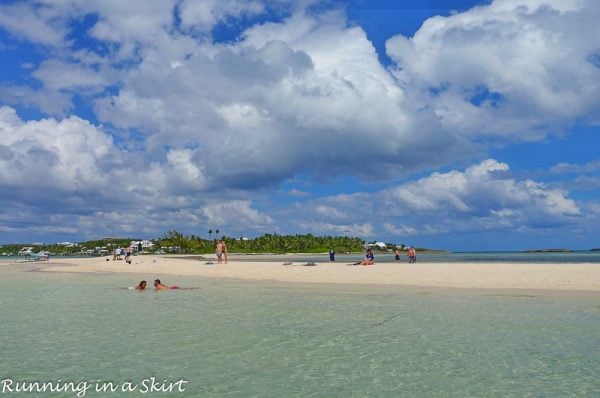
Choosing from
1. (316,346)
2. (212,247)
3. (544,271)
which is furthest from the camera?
(212,247)

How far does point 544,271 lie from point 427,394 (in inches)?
1479

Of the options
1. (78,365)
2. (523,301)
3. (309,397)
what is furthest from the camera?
(523,301)

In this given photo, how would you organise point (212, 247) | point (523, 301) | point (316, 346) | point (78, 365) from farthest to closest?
point (212, 247), point (523, 301), point (316, 346), point (78, 365)

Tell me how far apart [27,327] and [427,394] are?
16.7 metres

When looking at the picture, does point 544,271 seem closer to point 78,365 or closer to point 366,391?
point 366,391

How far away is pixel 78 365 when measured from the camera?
45.4 ft

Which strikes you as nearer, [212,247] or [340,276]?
[340,276]

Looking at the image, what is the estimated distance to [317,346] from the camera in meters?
16.3

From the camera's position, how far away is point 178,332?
18.8 metres

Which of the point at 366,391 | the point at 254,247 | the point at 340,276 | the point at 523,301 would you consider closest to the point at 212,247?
the point at 254,247

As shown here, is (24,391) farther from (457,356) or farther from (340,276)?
(340,276)

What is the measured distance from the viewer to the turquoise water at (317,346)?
12.1m

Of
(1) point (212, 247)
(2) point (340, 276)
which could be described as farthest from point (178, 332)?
(1) point (212, 247)

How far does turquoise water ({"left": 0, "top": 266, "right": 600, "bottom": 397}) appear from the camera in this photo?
12.1m
